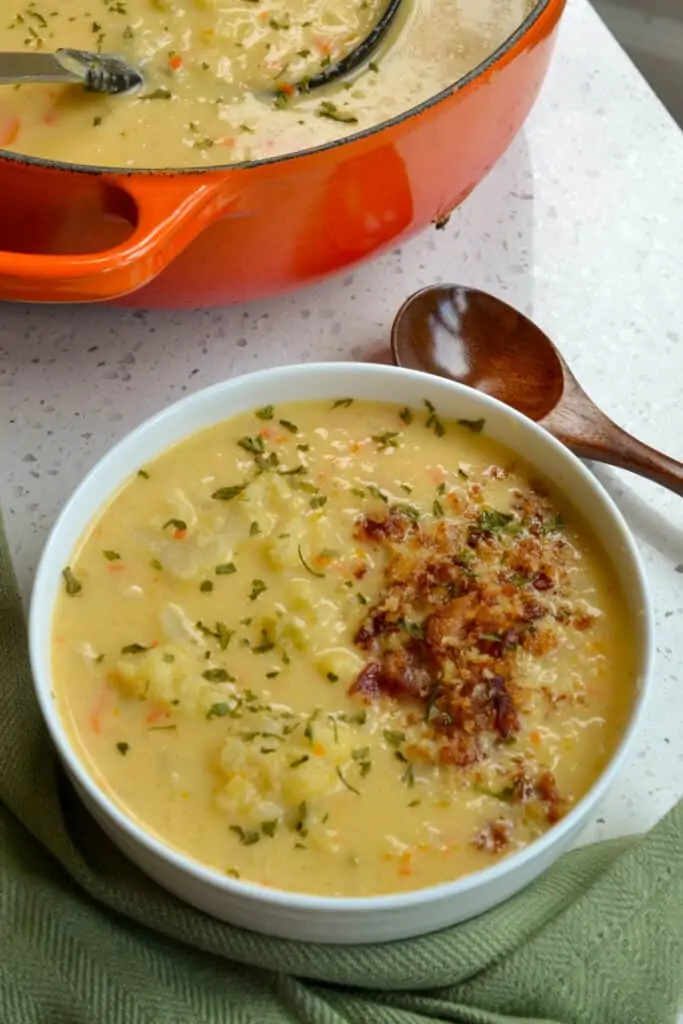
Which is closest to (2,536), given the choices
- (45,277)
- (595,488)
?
(45,277)

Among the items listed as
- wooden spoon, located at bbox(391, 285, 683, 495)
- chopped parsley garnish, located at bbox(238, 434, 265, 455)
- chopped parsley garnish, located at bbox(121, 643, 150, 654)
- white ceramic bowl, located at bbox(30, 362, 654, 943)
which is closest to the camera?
white ceramic bowl, located at bbox(30, 362, 654, 943)

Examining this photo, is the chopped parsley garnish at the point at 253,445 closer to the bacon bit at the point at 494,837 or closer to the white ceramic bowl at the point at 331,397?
the white ceramic bowl at the point at 331,397

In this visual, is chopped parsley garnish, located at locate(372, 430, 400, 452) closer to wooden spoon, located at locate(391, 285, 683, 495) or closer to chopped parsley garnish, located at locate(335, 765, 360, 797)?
wooden spoon, located at locate(391, 285, 683, 495)

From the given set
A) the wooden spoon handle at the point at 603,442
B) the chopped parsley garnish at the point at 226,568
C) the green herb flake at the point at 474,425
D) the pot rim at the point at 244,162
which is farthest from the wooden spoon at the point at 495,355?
the chopped parsley garnish at the point at 226,568

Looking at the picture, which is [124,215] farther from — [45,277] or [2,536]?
[2,536]

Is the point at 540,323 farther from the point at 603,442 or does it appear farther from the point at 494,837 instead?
the point at 494,837

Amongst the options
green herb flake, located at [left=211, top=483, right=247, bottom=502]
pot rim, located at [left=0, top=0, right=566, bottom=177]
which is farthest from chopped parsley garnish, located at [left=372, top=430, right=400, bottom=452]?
pot rim, located at [left=0, top=0, right=566, bottom=177]

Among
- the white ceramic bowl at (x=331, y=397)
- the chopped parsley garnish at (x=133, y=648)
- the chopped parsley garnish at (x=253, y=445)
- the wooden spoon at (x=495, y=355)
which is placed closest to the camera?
the white ceramic bowl at (x=331, y=397)

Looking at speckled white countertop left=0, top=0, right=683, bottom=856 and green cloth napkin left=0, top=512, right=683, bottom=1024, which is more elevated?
speckled white countertop left=0, top=0, right=683, bottom=856
